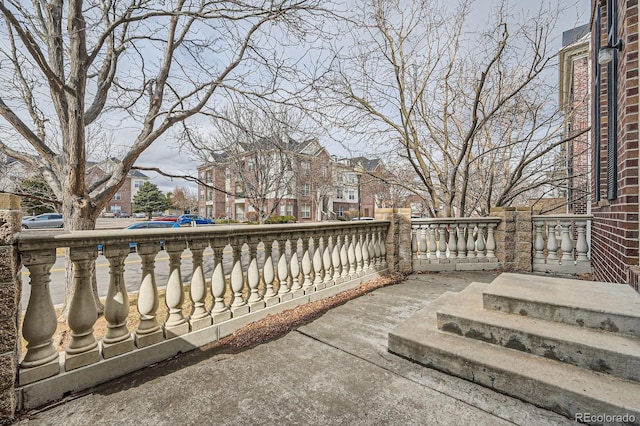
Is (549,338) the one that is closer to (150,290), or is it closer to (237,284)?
(237,284)

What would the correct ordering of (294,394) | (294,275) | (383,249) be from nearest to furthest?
1. (294,394)
2. (294,275)
3. (383,249)

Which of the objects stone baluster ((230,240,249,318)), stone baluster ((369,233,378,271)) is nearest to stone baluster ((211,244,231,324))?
stone baluster ((230,240,249,318))

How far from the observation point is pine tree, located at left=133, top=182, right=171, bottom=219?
47.7m

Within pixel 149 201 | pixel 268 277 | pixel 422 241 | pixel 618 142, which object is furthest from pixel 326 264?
pixel 149 201

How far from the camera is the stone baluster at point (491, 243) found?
20.1 feet

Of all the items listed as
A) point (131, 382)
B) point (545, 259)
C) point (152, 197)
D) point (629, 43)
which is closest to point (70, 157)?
point (131, 382)

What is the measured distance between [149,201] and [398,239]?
51.5 meters

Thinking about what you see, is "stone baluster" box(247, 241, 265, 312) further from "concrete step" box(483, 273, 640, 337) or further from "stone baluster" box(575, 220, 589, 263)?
"stone baluster" box(575, 220, 589, 263)

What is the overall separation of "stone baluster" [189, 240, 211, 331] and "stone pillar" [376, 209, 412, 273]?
3.87 m

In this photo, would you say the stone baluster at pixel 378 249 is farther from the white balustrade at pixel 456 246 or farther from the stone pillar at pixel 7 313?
the stone pillar at pixel 7 313

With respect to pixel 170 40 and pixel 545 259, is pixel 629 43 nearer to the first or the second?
pixel 545 259

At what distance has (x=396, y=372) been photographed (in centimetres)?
233

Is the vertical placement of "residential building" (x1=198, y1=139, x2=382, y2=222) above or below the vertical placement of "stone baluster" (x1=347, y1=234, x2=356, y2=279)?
above

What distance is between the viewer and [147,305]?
2.46 m
